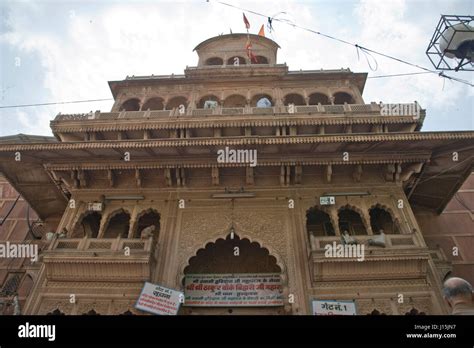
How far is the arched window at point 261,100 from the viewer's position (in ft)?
42.7

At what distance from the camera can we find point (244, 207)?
933 cm

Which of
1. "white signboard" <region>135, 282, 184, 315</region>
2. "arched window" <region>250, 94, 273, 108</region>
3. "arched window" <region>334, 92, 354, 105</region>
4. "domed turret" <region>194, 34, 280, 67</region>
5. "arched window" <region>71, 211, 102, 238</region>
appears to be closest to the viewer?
"white signboard" <region>135, 282, 184, 315</region>

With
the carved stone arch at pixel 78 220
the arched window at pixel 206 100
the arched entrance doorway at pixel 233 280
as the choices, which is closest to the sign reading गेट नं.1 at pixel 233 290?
the arched entrance doorway at pixel 233 280

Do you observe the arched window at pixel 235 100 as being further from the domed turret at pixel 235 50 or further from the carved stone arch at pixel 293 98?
the domed turret at pixel 235 50

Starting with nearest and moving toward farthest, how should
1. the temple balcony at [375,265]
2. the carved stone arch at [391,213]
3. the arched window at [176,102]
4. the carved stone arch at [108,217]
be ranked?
the temple balcony at [375,265] → the carved stone arch at [391,213] → the carved stone arch at [108,217] → the arched window at [176,102]

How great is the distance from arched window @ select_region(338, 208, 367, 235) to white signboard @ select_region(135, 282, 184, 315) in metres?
5.23

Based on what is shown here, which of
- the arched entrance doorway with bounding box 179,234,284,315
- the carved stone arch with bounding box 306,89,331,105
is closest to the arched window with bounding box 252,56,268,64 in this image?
the carved stone arch with bounding box 306,89,331,105

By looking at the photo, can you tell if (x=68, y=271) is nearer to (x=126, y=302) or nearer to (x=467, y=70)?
(x=126, y=302)

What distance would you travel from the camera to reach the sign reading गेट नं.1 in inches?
324

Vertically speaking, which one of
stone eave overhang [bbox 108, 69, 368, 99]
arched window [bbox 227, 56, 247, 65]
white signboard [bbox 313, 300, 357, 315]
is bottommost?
white signboard [bbox 313, 300, 357, 315]

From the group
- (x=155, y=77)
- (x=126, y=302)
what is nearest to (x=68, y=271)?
(x=126, y=302)

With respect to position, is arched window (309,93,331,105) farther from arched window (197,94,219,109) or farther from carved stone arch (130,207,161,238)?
carved stone arch (130,207,161,238)

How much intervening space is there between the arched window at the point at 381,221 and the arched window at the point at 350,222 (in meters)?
0.41
